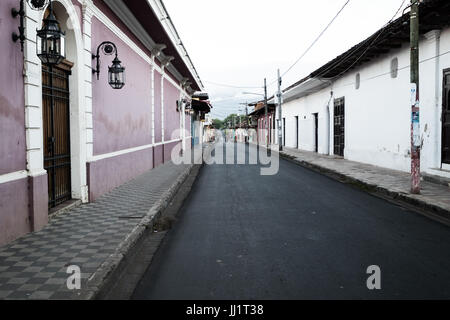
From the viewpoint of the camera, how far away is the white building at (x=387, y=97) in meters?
10.4

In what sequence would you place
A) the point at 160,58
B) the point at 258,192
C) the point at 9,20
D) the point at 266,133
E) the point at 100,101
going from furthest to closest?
the point at 266,133, the point at 160,58, the point at 258,192, the point at 100,101, the point at 9,20

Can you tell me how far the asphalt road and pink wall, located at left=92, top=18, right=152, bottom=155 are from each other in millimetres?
2549

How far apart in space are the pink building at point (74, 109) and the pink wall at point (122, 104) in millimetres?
22

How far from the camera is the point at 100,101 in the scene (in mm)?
8523

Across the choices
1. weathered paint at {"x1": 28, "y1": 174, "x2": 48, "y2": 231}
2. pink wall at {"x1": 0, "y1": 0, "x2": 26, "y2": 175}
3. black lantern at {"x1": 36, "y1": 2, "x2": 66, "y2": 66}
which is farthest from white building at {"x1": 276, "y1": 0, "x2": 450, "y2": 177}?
weathered paint at {"x1": 28, "y1": 174, "x2": 48, "y2": 231}

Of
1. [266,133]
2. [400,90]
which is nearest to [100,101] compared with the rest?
[400,90]

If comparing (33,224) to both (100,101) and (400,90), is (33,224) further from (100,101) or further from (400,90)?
(400,90)

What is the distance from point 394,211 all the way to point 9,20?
22.0ft

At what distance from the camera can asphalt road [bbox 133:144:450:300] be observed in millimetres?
3566

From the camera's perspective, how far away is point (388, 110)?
13766 mm

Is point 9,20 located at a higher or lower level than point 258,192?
higher

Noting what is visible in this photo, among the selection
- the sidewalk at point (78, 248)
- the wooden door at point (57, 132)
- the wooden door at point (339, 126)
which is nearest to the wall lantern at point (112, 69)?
the wooden door at point (57, 132)

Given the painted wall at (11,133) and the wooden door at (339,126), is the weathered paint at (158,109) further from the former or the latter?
the painted wall at (11,133)
